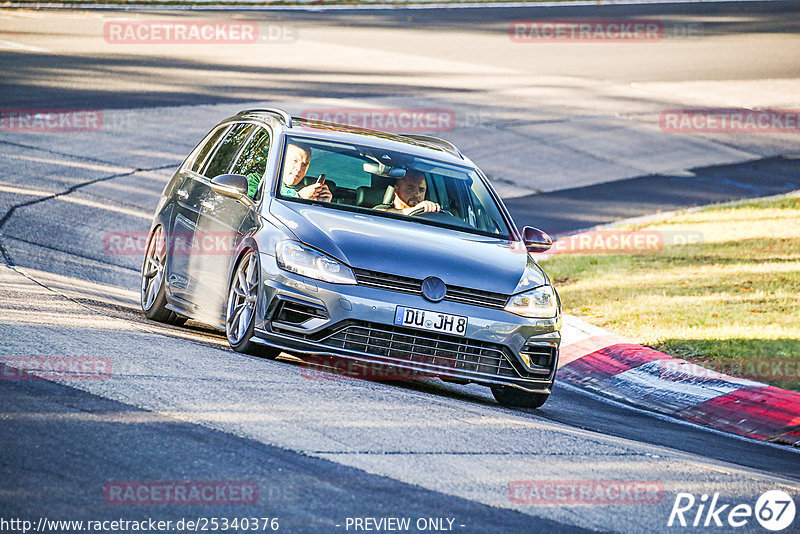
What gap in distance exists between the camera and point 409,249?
784 centimetres

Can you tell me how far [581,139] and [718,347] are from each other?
12535 millimetres

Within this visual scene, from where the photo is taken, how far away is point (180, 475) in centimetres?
514

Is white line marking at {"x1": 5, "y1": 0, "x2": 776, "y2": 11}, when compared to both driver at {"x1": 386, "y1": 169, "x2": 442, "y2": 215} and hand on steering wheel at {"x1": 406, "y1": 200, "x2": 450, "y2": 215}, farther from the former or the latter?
hand on steering wheel at {"x1": 406, "y1": 200, "x2": 450, "y2": 215}

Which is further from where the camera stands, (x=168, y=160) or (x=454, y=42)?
(x=454, y=42)

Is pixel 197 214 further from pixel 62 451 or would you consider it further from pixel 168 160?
pixel 168 160

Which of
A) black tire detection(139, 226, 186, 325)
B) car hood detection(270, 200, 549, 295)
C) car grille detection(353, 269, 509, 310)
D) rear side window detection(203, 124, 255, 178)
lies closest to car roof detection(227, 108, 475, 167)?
rear side window detection(203, 124, 255, 178)

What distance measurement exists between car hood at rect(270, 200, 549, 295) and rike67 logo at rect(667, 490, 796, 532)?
7.83 feet

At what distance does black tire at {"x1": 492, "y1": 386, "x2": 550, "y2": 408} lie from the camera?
26.8ft

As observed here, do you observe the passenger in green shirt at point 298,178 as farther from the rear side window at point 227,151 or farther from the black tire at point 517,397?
the black tire at point 517,397

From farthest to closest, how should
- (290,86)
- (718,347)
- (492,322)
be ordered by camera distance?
(290,86) → (718,347) → (492,322)

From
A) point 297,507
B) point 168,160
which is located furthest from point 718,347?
point 168,160

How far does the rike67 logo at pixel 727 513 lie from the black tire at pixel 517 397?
2.31 m

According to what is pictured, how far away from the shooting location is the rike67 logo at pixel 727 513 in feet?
18.3

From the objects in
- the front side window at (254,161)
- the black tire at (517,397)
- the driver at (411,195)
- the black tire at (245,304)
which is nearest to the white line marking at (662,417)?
the black tire at (517,397)
